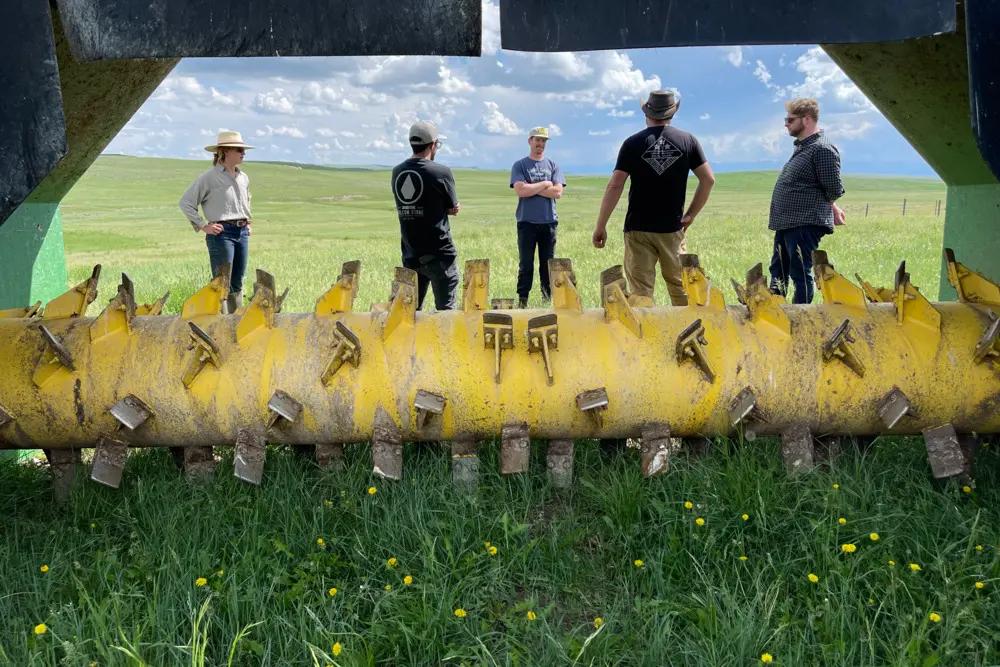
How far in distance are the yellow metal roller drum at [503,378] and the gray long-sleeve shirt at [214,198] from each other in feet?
14.9

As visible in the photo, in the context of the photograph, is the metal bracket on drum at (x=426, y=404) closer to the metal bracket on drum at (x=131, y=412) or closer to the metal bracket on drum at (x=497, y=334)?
the metal bracket on drum at (x=497, y=334)

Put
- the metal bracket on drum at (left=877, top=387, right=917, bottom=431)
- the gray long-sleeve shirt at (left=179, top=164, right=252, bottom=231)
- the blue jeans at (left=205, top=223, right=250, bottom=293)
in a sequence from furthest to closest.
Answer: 1. the blue jeans at (left=205, top=223, right=250, bottom=293)
2. the gray long-sleeve shirt at (left=179, top=164, right=252, bottom=231)
3. the metal bracket on drum at (left=877, top=387, right=917, bottom=431)

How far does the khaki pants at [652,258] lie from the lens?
557cm

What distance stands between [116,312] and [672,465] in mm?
2345

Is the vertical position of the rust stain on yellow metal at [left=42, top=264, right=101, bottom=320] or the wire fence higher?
the rust stain on yellow metal at [left=42, top=264, right=101, bottom=320]

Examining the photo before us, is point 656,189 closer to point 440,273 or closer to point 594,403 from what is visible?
point 440,273

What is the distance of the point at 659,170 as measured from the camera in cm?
532

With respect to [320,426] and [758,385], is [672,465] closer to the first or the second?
[758,385]

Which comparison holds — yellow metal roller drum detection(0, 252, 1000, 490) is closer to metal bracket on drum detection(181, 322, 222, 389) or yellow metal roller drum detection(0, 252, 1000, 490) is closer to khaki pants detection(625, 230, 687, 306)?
metal bracket on drum detection(181, 322, 222, 389)

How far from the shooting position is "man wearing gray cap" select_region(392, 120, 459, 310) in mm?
5695

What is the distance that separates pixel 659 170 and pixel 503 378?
9.72 ft

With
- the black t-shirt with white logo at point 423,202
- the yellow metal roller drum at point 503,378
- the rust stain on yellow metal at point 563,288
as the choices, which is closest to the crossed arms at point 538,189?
the black t-shirt with white logo at point 423,202

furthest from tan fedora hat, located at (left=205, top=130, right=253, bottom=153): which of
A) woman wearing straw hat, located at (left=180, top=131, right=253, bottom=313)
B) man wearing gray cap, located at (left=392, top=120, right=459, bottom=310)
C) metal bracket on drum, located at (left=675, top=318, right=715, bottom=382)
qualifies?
metal bracket on drum, located at (left=675, top=318, right=715, bottom=382)

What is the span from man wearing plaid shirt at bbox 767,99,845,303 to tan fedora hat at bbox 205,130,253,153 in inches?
199
